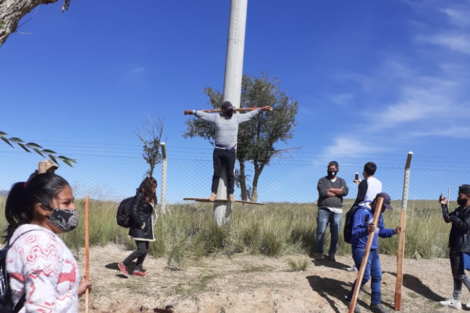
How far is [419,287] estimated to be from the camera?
7.33m

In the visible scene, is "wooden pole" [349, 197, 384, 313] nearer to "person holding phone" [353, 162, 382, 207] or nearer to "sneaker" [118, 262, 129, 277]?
"person holding phone" [353, 162, 382, 207]

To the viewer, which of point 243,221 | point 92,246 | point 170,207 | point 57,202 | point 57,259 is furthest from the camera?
point 170,207

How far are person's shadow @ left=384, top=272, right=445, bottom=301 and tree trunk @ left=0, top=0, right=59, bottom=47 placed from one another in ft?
20.9

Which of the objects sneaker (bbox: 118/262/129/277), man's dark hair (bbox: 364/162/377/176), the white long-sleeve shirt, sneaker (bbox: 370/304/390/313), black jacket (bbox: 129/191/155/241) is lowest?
sneaker (bbox: 370/304/390/313)

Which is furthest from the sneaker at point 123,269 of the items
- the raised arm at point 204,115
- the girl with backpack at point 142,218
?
the raised arm at point 204,115

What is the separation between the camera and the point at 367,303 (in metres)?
6.60

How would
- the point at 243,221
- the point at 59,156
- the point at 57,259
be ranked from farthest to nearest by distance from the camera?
the point at 243,221 < the point at 57,259 < the point at 59,156

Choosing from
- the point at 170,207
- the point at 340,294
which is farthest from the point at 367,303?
the point at 170,207

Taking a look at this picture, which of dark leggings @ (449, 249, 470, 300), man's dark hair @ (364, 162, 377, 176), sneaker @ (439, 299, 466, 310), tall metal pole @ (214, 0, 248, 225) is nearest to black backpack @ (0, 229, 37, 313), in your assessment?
man's dark hair @ (364, 162, 377, 176)

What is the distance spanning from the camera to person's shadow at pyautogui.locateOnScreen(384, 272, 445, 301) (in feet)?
23.0

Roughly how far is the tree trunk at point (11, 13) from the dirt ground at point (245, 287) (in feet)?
12.7

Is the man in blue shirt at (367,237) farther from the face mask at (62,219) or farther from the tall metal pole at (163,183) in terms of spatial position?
the tall metal pole at (163,183)

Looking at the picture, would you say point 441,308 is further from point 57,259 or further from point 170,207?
point 57,259

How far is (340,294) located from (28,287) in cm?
537
